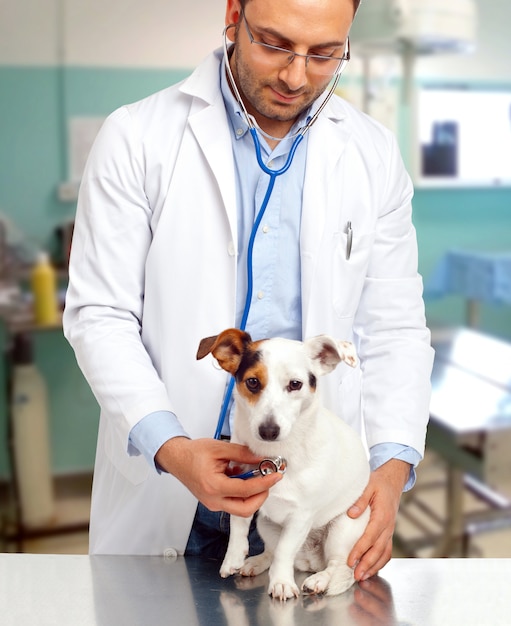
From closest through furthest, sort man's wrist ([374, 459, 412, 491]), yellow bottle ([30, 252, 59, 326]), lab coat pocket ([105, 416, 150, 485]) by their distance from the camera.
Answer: man's wrist ([374, 459, 412, 491]) → lab coat pocket ([105, 416, 150, 485]) → yellow bottle ([30, 252, 59, 326])

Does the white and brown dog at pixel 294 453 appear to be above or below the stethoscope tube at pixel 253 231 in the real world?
below

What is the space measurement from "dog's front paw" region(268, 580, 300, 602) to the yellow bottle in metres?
1.87

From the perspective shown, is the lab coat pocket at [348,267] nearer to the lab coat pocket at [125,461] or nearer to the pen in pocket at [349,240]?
the pen in pocket at [349,240]

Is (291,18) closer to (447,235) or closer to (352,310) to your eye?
(352,310)

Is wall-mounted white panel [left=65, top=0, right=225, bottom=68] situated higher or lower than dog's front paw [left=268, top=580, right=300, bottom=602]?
higher

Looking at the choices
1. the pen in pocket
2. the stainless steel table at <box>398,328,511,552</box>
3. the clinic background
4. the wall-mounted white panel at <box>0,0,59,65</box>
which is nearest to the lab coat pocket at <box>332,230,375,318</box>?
the pen in pocket

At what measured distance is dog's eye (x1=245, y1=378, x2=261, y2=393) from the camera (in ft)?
2.87

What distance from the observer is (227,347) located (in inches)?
35.4

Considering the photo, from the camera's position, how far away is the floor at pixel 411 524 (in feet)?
9.08

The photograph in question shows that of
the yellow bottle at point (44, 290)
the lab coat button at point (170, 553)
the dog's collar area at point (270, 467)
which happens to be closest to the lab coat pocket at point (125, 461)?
the lab coat button at point (170, 553)

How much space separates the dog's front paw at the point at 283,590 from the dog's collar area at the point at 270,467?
5.2 inches

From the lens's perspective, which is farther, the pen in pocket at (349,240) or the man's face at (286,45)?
→ the pen in pocket at (349,240)

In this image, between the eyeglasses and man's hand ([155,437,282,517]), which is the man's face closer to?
the eyeglasses

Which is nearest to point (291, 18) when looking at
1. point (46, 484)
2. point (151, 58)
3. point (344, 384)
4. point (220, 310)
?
point (220, 310)
